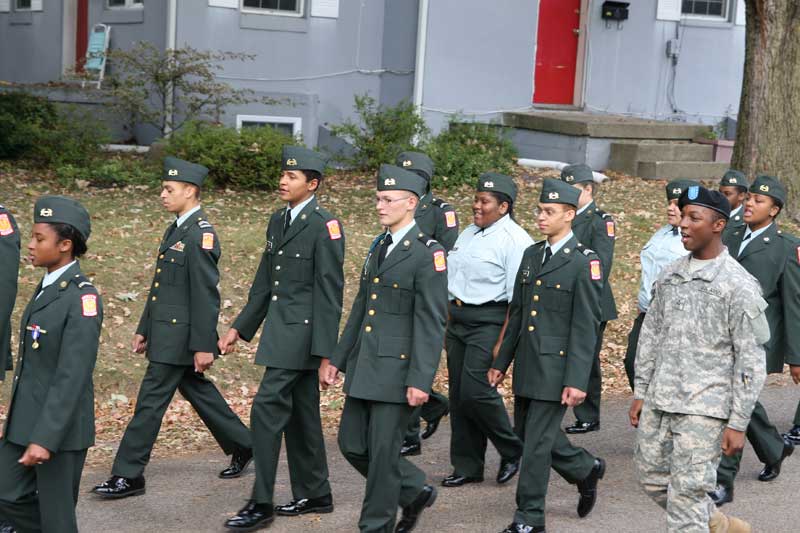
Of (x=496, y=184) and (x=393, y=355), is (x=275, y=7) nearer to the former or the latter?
(x=496, y=184)

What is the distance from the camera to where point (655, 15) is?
20062mm

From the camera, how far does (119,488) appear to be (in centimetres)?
719

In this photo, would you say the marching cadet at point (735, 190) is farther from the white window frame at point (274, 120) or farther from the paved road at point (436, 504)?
the white window frame at point (274, 120)

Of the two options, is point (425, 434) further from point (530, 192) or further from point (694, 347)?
point (530, 192)

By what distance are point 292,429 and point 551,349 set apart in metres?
1.62

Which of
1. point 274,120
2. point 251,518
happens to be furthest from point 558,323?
point 274,120

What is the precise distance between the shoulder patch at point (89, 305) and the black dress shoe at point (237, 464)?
7.81 ft

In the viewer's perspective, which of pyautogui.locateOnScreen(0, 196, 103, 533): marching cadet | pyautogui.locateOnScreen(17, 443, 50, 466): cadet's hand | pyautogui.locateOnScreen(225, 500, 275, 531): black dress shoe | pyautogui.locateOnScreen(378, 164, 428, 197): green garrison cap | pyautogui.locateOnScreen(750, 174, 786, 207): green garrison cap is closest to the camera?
pyautogui.locateOnScreen(17, 443, 50, 466): cadet's hand

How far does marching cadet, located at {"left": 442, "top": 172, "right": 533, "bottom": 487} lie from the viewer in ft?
24.9

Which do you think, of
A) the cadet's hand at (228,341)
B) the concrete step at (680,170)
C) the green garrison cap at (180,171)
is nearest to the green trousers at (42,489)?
the cadet's hand at (228,341)

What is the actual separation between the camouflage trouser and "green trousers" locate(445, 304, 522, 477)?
71.3 inches

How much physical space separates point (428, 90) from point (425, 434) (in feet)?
34.2

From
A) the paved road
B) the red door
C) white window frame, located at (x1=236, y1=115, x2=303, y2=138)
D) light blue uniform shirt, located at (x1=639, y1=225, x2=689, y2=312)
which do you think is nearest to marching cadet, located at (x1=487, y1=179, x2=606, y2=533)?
the paved road

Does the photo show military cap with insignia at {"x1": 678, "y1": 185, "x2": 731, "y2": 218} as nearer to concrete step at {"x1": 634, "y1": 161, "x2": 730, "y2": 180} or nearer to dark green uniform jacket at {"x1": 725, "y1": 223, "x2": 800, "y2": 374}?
dark green uniform jacket at {"x1": 725, "y1": 223, "x2": 800, "y2": 374}
